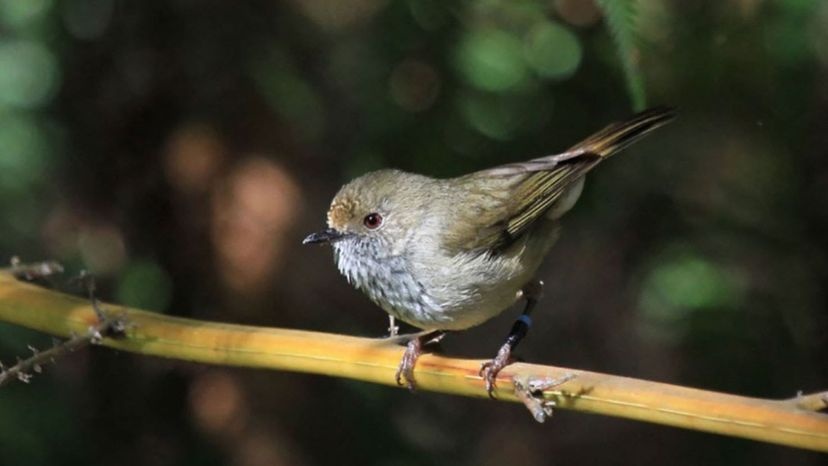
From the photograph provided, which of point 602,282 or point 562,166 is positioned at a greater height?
point 602,282

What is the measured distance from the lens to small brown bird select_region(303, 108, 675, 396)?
3307 millimetres

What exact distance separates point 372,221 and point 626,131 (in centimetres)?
82

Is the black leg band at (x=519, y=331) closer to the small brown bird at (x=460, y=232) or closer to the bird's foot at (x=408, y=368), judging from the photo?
the small brown bird at (x=460, y=232)

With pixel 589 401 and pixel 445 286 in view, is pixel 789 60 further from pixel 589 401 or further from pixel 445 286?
pixel 589 401

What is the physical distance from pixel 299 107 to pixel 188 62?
19.1 inches

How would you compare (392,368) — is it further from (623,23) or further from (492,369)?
(623,23)

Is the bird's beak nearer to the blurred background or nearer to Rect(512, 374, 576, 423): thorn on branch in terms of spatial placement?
the blurred background

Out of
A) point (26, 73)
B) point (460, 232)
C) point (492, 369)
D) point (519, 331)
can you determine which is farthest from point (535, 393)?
point (26, 73)

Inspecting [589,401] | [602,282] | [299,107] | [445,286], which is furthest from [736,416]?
[602,282]

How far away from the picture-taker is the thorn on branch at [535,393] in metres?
2.48

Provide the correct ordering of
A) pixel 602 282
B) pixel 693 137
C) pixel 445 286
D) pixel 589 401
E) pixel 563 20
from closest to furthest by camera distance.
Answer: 1. pixel 589 401
2. pixel 445 286
3. pixel 563 20
4. pixel 693 137
5. pixel 602 282

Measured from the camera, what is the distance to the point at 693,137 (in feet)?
15.1

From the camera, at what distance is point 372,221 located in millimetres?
3551

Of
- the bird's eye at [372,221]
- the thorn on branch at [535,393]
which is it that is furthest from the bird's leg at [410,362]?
the bird's eye at [372,221]
